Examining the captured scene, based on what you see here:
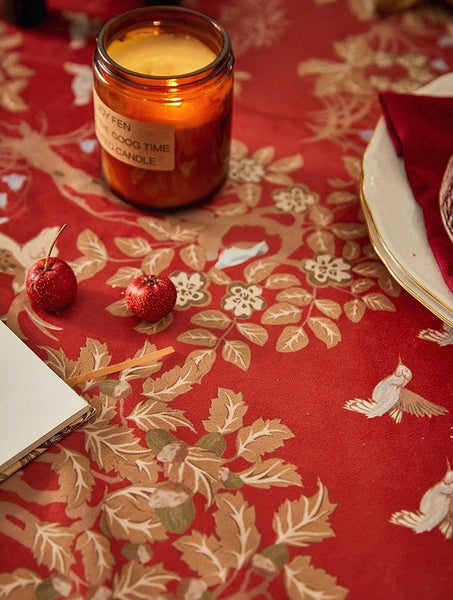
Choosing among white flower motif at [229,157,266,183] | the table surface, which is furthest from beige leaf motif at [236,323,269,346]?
white flower motif at [229,157,266,183]

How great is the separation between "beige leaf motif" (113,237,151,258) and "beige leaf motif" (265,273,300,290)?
0.13 m

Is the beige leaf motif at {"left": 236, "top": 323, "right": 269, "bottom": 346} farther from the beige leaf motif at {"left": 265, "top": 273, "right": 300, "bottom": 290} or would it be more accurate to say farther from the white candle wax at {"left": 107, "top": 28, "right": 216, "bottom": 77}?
the white candle wax at {"left": 107, "top": 28, "right": 216, "bottom": 77}

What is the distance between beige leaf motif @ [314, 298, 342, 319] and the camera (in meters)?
0.66

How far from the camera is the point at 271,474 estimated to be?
1.82ft

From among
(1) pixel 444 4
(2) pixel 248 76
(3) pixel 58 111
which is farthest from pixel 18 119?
(1) pixel 444 4

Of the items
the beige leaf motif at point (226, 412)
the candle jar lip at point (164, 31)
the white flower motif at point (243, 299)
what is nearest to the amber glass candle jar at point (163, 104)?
the candle jar lip at point (164, 31)

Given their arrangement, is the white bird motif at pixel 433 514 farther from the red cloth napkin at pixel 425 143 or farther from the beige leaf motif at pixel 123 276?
the beige leaf motif at pixel 123 276

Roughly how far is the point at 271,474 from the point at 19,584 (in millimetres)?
200

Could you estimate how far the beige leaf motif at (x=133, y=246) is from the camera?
27.8 inches

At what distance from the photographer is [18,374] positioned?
1.90ft

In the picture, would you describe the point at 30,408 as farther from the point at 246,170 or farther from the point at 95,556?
the point at 246,170

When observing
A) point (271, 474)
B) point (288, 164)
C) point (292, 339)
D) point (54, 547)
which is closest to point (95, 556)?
point (54, 547)

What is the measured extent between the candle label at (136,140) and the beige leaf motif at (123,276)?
0.10 meters

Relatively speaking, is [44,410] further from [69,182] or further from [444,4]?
[444,4]
